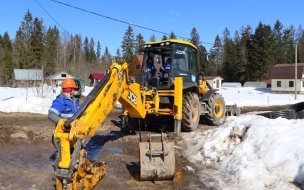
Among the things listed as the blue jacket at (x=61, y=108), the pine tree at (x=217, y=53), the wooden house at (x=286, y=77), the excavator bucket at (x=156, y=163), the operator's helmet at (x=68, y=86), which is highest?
the pine tree at (x=217, y=53)

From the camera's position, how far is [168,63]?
30.6 feet

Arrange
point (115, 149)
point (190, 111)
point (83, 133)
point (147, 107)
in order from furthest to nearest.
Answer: point (190, 111) → point (147, 107) → point (115, 149) → point (83, 133)

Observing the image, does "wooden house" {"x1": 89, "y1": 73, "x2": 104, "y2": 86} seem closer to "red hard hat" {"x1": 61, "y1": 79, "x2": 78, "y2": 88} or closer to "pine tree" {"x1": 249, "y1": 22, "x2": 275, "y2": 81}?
"pine tree" {"x1": 249, "y1": 22, "x2": 275, "y2": 81}

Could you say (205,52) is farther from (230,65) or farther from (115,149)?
(115,149)

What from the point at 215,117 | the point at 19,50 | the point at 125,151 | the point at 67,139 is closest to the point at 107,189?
the point at 67,139

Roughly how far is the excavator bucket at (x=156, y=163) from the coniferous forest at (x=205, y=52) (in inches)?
2095

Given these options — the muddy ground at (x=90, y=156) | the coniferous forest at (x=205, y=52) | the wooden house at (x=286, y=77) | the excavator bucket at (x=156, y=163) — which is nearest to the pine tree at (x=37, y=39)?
the coniferous forest at (x=205, y=52)

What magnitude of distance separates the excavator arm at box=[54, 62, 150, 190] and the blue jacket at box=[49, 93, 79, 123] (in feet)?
1.16

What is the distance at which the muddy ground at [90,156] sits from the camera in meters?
5.23

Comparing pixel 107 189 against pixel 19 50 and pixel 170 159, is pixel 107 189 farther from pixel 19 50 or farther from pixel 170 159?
pixel 19 50

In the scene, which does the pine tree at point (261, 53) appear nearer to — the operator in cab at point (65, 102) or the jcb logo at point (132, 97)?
the jcb logo at point (132, 97)

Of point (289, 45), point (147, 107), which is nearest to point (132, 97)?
point (147, 107)

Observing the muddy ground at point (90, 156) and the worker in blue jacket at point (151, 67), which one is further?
the worker in blue jacket at point (151, 67)

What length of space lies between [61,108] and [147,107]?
12.8 ft
